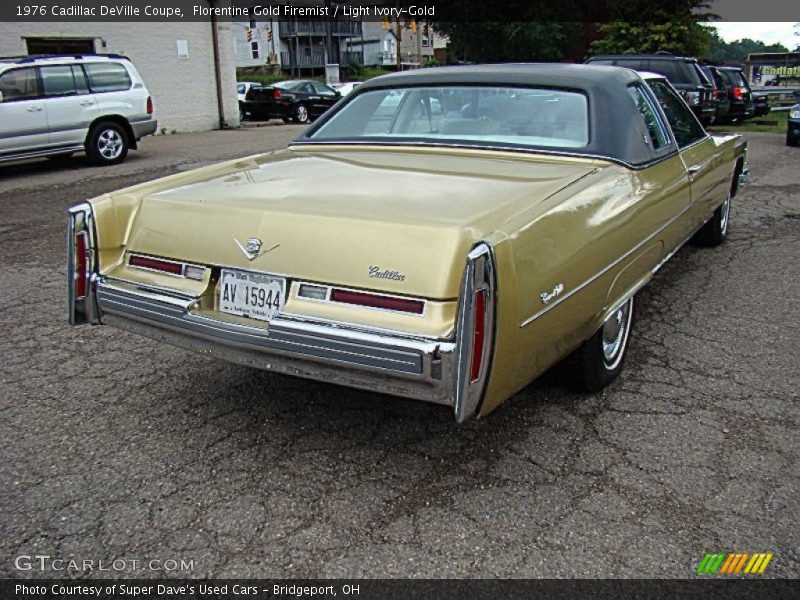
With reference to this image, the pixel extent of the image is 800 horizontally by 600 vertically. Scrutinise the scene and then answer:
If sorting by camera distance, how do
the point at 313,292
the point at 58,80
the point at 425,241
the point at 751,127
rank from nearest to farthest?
the point at 425,241 < the point at 313,292 < the point at 58,80 < the point at 751,127

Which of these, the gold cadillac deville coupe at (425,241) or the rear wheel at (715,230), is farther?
the rear wheel at (715,230)

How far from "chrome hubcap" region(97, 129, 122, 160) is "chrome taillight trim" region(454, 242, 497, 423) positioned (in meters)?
10.6

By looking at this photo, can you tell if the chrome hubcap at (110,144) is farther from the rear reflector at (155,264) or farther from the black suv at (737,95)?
the black suv at (737,95)

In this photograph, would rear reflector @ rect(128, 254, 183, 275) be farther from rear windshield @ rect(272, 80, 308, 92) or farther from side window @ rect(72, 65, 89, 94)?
rear windshield @ rect(272, 80, 308, 92)

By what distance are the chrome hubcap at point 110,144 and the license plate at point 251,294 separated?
32.2ft

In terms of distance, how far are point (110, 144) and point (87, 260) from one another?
9.37m

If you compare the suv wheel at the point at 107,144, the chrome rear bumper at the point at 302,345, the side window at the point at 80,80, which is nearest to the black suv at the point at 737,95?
the suv wheel at the point at 107,144

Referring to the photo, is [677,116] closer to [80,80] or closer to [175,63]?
[80,80]

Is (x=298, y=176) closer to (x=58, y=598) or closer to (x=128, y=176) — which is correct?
(x=58, y=598)

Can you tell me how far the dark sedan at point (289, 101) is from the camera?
2120 centimetres

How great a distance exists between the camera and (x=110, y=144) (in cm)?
1167

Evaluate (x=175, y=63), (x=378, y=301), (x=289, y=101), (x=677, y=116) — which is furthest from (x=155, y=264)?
(x=289, y=101)

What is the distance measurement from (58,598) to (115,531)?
1.05ft

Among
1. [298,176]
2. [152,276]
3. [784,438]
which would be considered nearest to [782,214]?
[784,438]
